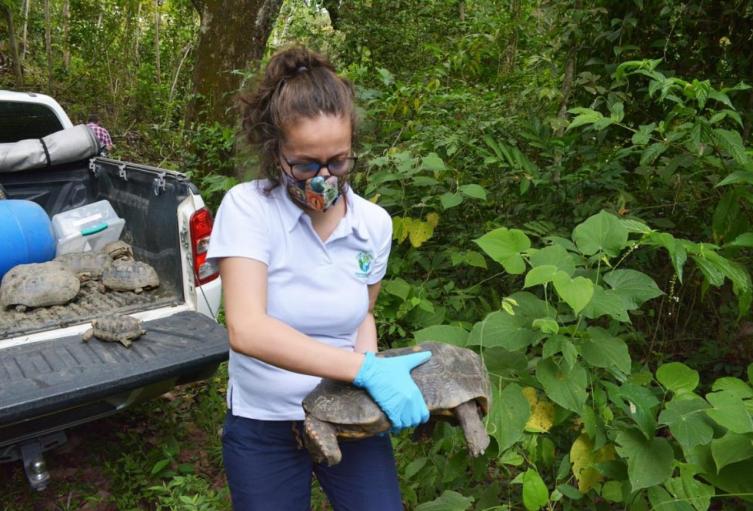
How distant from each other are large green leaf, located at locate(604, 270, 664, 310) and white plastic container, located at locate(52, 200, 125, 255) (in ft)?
9.87

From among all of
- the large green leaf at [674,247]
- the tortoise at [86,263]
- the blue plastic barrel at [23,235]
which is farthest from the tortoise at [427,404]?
the blue plastic barrel at [23,235]

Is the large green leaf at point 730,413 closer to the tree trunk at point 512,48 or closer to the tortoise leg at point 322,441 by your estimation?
the tortoise leg at point 322,441

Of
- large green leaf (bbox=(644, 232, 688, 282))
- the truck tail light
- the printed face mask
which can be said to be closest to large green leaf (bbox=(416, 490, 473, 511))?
large green leaf (bbox=(644, 232, 688, 282))

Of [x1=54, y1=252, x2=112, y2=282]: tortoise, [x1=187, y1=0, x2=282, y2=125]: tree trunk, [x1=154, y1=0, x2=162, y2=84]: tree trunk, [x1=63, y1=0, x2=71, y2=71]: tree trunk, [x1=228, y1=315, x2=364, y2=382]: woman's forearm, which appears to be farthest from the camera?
[x1=154, y1=0, x2=162, y2=84]: tree trunk

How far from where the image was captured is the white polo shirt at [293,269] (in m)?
1.52

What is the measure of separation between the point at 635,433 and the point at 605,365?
279 mm

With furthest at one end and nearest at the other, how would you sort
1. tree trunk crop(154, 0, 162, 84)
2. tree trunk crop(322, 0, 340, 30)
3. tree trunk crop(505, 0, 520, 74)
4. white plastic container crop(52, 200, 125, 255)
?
1. tree trunk crop(154, 0, 162, 84)
2. tree trunk crop(322, 0, 340, 30)
3. tree trunk crop(505, 0, 520, 74)
4. white plastic container crop(52, 200, 125, 255)

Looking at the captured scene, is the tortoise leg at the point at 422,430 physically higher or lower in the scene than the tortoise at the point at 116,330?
higher

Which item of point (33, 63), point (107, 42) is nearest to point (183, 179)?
point (107, 42)

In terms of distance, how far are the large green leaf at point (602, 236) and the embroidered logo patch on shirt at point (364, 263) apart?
2.16 feet

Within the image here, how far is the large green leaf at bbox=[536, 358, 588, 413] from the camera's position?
1.78 m

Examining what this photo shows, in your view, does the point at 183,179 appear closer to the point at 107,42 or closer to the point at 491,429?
the point at 491,429

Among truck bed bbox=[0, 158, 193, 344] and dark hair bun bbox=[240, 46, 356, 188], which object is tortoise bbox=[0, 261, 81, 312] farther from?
dark hair bun bbox=[240, 46, 356, 188]

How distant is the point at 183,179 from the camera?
10.8 feet
